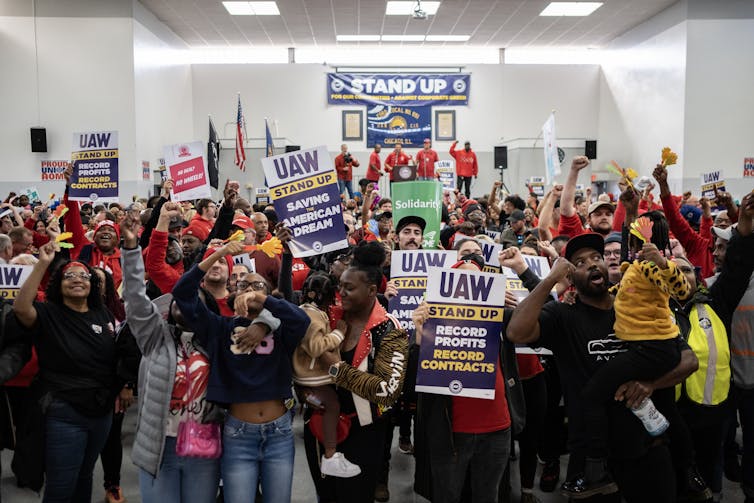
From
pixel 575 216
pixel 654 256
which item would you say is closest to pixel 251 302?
pixel 654 256

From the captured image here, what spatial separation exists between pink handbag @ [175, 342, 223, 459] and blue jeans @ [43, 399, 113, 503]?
87cm

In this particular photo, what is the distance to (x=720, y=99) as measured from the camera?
19625 mm

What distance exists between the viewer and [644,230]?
13.9 ft

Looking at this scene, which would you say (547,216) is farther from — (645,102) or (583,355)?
(645,102)

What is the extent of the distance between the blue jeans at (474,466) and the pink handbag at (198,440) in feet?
3.96

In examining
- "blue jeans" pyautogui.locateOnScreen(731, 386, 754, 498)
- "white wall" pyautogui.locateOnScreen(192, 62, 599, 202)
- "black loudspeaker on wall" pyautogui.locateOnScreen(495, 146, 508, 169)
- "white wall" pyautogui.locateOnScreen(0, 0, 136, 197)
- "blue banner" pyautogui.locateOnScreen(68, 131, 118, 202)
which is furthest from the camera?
"white wall" pyautogui.locateOnScreen(192, 62, 599, 202)

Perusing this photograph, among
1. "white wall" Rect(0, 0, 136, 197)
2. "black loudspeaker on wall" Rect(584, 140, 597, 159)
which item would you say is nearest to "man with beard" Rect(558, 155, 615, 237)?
"white wall" Rect(0, 0, 136, 197)

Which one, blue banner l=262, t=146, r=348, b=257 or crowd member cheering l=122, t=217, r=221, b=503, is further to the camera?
blue banner l=262, t=146, r=348, b=257

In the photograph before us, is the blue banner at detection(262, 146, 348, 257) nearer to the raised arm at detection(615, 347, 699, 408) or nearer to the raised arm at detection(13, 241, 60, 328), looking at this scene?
the raised arm at detection(13, 241, 60, 328)

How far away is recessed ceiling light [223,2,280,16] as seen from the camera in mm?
20250

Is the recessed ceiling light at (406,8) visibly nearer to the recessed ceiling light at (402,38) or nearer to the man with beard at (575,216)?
the recessed ceiling light at (402,38)

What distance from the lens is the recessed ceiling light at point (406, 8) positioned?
20250 mm

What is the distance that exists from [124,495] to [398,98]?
21721 mm

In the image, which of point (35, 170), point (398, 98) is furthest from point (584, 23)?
point (35, 170)
